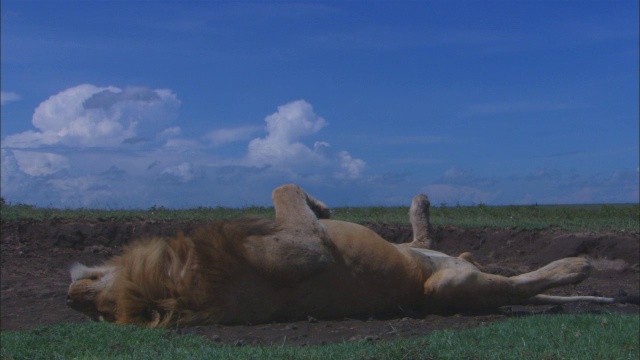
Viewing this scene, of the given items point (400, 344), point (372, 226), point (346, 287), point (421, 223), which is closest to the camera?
point (400, 344)

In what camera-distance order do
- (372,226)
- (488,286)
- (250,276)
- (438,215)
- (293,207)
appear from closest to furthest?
(250,276) < (293,207) < (488,286) < (372,226) < (438,215)

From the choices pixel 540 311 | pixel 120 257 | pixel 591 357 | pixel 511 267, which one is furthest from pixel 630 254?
pixel 120 257

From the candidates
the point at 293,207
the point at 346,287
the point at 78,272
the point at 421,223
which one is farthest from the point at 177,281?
the point at 421,223

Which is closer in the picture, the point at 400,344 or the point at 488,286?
the point at 400,344

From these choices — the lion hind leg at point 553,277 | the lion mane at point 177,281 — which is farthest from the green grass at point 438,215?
the lion mane at point 177,281

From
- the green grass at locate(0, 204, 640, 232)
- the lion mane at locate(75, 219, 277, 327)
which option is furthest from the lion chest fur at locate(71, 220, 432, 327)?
the green grass at locate(0, 204, 640, 232)

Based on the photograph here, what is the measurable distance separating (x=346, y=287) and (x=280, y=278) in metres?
0.61

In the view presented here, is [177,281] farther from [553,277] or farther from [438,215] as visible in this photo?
[438,215]

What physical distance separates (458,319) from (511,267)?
371 centimetres

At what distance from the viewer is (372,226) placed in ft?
37.0

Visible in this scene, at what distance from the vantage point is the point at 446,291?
655 cm

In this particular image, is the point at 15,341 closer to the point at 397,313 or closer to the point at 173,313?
the point at 173,313

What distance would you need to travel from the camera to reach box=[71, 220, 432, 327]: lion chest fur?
5805 millimetres

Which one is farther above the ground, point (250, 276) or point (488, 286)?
point (250, 276)
